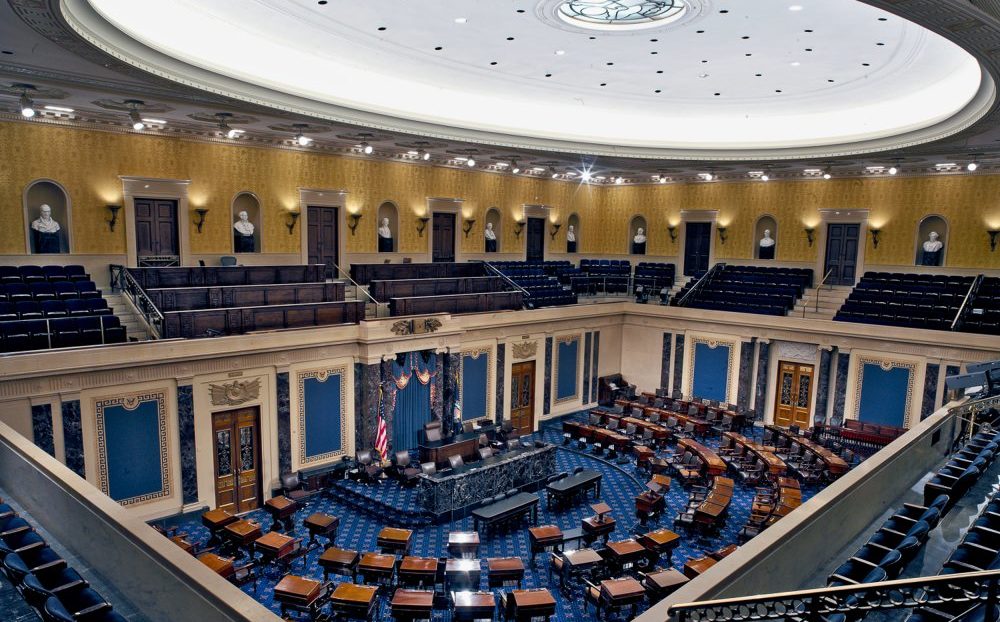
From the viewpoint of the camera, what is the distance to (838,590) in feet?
11.9

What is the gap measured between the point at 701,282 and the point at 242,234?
46.0ft

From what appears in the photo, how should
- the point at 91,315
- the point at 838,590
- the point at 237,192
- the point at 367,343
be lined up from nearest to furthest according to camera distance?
the point at 838,590, the point at 91,315, the point at 367,343, the point at 237,192

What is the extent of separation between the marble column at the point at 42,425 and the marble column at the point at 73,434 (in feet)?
0.66

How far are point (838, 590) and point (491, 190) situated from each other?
19.0m

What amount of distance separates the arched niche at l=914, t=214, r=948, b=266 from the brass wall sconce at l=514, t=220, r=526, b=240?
1223 centimetres

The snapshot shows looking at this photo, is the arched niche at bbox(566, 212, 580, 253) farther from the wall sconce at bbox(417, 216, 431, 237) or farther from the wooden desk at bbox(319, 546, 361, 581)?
the wooden desk at bbox(319, 546, 361, 581)

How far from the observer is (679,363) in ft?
66.9

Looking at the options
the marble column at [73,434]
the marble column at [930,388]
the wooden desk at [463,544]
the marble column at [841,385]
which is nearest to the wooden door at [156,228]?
the marble column at [73,434]

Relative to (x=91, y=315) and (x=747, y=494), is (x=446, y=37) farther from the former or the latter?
(x=747, y=494)

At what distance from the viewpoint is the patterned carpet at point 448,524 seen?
1042cm

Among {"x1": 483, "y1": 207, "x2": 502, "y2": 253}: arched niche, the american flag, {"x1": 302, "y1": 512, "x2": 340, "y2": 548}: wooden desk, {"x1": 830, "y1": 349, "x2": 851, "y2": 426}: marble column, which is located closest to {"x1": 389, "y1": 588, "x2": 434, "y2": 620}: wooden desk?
{"x1": 302, "y1": 512, "x2": 340, "y2": 548}: wooden desk

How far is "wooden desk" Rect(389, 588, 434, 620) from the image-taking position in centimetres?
832

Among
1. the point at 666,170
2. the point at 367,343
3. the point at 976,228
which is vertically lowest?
the point at 367,343

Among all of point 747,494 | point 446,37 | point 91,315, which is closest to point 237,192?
point 91,315
